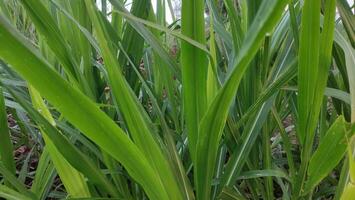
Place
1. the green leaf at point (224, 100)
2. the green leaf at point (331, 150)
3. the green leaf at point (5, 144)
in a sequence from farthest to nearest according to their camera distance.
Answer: the green leaf at point (5, 144) → the green leaf at point (331, 150) → the green leaf at point (224, 100)

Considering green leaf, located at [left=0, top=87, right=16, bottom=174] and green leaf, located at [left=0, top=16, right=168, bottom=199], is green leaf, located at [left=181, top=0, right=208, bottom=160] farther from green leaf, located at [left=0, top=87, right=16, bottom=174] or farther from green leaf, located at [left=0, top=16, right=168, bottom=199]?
green leaf, located at [left=0, top=87, right=16, bottom=174]

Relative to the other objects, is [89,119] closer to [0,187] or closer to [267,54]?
[0,187]

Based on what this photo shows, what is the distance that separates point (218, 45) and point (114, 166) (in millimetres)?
290

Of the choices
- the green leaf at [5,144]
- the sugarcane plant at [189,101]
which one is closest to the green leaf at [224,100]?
the sugarcane plant at [189,101]

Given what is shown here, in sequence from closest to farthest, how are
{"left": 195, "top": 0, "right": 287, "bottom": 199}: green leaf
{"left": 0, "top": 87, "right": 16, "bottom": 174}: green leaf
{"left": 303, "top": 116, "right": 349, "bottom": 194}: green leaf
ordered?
{"left": 195, "top": 0, "right": 287, "bottom": 199}: green leaf < {"left": 303, "top": 116, "right": 349, "bottom": 194}: green leaf < {"left": 0, "top": 87, "right": 16, "bottom": 174}: green leaf

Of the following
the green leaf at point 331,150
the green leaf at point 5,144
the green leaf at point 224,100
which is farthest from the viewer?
the green leaf at point 5,144

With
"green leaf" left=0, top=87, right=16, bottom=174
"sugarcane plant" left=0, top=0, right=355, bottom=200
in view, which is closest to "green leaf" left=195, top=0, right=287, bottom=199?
"sugarcane plant" left=0, top=0, right=355, bottom=200

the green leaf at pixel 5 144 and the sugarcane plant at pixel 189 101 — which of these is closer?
the sugarcane plant at pixel 189 101

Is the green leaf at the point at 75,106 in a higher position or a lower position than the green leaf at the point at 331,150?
higher

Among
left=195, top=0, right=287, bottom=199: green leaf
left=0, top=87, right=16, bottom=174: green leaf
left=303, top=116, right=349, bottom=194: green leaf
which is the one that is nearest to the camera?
left=195, top=0, right=287, bottom=199: green leaf

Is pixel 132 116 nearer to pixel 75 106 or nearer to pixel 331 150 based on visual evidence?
pixel 75 106

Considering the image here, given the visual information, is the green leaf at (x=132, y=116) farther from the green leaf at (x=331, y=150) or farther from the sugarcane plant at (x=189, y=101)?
the green leaf at (x=331, y=150)

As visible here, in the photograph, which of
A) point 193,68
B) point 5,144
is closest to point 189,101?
point 193,68

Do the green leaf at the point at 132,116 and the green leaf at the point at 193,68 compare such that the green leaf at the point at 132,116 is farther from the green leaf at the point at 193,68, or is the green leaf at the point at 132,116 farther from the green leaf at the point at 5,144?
the green leaf at the point at 5,144
